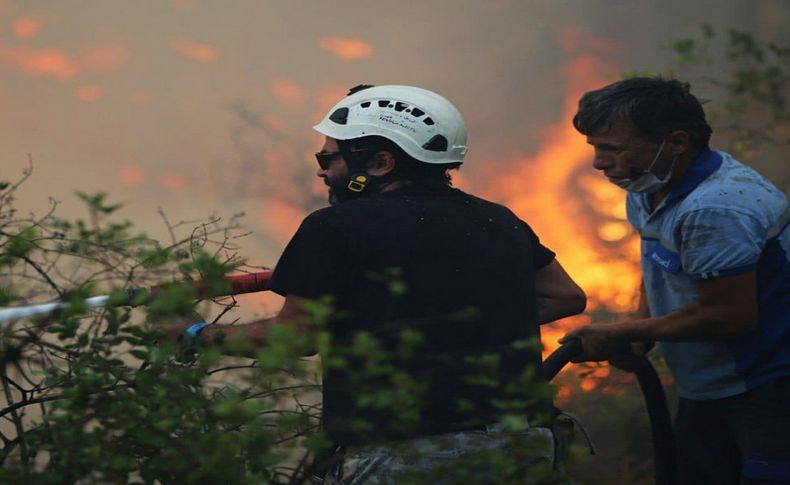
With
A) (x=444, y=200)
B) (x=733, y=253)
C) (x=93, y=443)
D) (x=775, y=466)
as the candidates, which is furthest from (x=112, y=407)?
(x=775, y=466)

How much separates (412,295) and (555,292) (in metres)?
0.82

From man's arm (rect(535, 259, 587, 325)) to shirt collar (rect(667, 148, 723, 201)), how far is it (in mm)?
381

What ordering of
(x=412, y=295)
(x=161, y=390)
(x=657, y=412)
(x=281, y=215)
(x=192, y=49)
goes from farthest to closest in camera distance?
1. (x=192, y=49)
2. (x=281, y=215)
3. (x=657, y=412)
4. (x=412, y=295)
5. (x=161, y=390)

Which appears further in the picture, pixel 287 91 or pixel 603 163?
pixel 287 91

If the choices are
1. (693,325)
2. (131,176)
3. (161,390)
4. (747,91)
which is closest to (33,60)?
(131,176)

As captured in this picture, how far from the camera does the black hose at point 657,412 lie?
12.1 feet

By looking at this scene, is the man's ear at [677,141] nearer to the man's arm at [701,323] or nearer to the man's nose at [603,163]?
the man's nose at [603,163]

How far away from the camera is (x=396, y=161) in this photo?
3223 mm

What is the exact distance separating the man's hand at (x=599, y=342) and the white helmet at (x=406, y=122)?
2.33ft

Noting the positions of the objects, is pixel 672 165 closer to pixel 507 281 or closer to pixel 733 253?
pixel 733 253

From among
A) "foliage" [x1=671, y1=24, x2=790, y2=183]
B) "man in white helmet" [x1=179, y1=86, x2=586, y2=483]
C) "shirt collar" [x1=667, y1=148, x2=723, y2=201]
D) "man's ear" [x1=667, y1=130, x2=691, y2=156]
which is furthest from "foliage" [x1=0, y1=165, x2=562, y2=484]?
"foliage" [x1=671, y1=24, x2=790, y2=183]

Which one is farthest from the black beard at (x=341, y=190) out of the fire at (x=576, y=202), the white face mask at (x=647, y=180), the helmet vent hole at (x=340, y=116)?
the fire at (x=576, y=202)

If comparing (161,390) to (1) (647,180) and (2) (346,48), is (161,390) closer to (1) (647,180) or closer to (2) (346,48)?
(1) (647,180)

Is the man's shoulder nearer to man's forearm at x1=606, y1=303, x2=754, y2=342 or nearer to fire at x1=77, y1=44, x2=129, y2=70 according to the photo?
man's forearm at x1=606, y1=303, x2=754, y2=342
